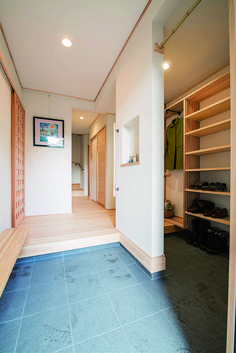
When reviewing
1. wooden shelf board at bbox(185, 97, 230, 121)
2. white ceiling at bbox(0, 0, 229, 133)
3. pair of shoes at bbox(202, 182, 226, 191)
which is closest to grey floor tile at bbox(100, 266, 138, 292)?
pair of shoes at bbox(202, 182, 226, 191)

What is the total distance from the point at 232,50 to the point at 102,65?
2132 mm

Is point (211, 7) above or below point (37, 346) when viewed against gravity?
above

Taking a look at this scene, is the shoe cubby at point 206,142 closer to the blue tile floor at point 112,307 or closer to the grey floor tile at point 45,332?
the blue tile floor at point 112,307

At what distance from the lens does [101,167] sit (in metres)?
4.15

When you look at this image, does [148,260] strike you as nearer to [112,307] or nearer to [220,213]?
[112,307]

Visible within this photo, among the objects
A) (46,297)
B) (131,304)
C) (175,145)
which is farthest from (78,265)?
(175,145)

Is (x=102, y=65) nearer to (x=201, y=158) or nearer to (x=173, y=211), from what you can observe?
(x=201, y=158)

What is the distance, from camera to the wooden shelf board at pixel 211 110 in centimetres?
189

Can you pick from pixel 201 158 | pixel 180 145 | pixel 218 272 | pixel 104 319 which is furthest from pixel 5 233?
pixel 201 158

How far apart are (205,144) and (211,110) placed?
22.0 inches

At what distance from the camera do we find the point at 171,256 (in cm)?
192

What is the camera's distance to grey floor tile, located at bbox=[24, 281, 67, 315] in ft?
Result: 3.79

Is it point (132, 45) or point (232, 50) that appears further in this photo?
point (132, 45)

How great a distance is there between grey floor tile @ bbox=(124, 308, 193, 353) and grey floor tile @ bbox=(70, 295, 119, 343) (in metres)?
0.14
